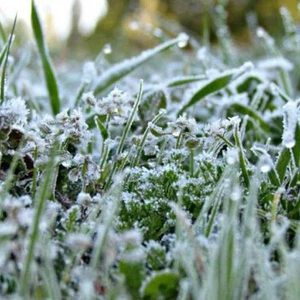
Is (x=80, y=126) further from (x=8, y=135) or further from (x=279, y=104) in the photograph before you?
(x=279, y=104)

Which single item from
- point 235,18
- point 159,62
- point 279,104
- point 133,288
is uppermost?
point 235,18

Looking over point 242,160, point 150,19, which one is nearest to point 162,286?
point 242,160

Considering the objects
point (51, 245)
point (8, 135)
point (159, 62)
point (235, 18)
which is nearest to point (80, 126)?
point (8, 135)

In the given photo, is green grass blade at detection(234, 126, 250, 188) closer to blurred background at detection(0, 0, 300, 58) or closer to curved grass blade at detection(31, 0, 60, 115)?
curved grass blade at detection(31, 0, 60, 115)

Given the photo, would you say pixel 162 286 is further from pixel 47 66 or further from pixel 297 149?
pixel 47 66

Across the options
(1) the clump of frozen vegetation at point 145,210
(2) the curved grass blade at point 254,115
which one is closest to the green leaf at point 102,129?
(1) the clump of frozen vegetation at point 145,210

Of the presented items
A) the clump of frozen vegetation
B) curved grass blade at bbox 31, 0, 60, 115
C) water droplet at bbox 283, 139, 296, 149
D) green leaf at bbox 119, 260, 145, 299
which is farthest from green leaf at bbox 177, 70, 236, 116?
green leaf at bbox 119, 260, 145, 299
